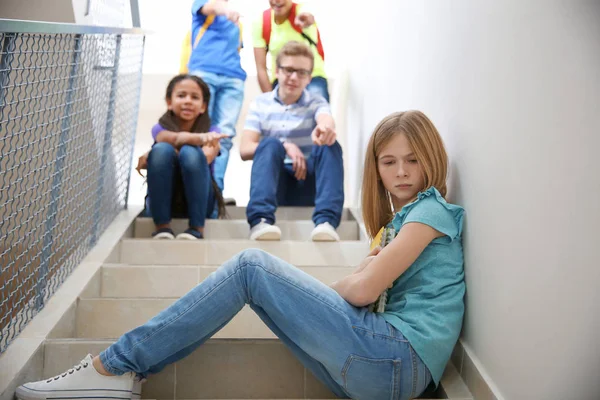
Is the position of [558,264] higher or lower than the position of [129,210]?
higher

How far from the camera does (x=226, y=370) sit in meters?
1.77

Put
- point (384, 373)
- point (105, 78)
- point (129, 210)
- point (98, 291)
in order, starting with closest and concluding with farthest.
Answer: point (384, 373) → point (98, 291) → point (105, 78) → point (129, 210)

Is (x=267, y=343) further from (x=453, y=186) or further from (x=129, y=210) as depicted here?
(x=129, y=210)

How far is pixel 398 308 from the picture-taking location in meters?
1.61

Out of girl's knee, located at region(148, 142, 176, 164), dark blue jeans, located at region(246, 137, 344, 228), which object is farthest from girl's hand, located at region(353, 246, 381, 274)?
girl's knee, located at region(148, 142, 176, 164)

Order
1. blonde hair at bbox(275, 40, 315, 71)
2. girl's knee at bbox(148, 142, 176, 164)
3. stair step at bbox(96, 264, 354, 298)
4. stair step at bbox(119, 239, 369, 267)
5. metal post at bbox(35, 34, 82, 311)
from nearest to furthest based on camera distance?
metal post at bbox(35, 34, 82, 311) < stair step at bbox(96, 264, 354, 298) < stair step at bbox(119, 239, 369, 267) < girl's knee at bbox(148, 142, 176, 164) < blonde hair at bbox(275, 40, 315, 71)

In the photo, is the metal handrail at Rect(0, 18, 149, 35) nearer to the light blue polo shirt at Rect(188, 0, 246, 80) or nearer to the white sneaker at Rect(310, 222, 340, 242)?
the white sneaker at Rect(310, 222, 340, 242)

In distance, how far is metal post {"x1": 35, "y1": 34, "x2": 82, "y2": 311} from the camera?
1.96 m

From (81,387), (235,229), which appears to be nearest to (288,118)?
(235,229)

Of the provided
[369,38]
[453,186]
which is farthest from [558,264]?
[369,38]

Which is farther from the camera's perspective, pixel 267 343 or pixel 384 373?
pixel 267 343

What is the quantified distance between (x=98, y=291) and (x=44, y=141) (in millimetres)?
595

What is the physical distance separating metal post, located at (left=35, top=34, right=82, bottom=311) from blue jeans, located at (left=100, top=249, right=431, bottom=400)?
0.53m

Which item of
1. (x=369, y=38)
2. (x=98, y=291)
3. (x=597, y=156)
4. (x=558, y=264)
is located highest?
(x=369, y=38)
